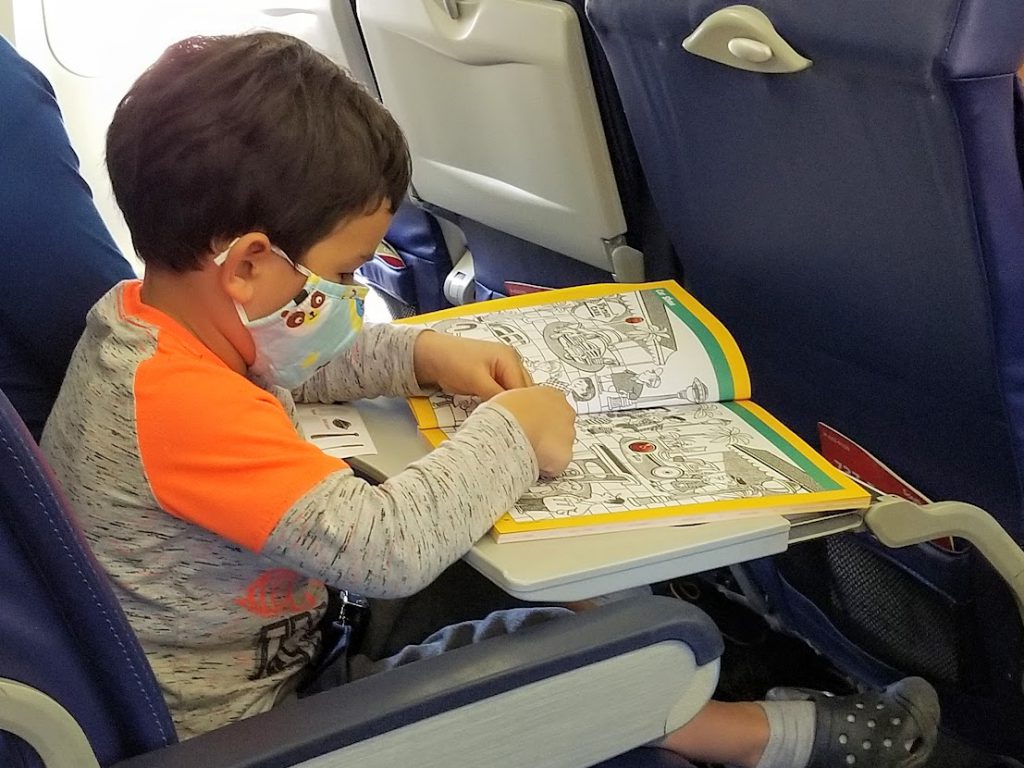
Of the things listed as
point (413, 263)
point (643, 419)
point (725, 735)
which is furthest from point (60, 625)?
point (413, 263)

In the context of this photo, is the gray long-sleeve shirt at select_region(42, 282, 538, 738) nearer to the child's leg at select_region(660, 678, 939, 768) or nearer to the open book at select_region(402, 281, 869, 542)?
the open book at select_region(402, 281, 869, 542)

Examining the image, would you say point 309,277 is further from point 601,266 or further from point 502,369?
point 601,266

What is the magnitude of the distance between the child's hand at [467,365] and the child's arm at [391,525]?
0.18 metres

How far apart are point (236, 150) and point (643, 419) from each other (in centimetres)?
41

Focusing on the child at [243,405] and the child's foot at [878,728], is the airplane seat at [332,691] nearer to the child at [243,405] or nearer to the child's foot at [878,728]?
the child at [243,405]

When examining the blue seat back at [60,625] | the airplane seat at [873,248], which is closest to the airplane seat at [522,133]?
the airplane seat at [873,248]

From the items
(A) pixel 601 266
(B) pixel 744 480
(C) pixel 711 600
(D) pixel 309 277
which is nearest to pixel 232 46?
(D) pixel 309 277

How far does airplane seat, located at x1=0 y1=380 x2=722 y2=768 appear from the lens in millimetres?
639

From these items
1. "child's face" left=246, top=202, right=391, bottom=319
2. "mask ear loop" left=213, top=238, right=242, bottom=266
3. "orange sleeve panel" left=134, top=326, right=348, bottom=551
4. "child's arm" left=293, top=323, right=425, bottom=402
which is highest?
"mask ear loop" left=213, top=238, right=242, bottom=266

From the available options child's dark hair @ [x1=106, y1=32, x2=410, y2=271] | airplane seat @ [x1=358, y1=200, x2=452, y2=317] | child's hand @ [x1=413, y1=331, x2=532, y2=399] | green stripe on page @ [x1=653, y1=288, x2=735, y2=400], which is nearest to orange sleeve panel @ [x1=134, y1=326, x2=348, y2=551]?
child's dark hair @ [x1=106, y1=32, x2=410, y2=271]

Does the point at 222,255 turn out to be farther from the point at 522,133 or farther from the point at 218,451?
the point at 522,133

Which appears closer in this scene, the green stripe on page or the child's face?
the child's face

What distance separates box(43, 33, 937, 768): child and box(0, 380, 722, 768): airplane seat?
0.34ft

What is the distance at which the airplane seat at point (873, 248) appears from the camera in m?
0.75
